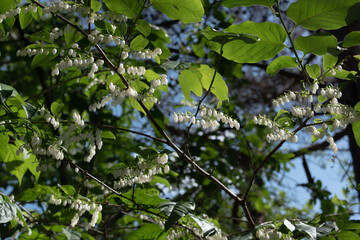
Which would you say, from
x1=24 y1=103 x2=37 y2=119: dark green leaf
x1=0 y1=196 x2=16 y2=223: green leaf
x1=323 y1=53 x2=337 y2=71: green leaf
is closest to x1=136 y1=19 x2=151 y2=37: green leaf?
x1=24 y1=103 x2=37 y2=119: dark green leaf

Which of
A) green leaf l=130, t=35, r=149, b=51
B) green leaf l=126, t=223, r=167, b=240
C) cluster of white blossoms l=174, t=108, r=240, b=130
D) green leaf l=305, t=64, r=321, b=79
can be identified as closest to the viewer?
green leaf l=305, t=64, r=321, b=79

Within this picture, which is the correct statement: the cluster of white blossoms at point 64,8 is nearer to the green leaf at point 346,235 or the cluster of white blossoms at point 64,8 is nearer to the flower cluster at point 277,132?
the flower cluster at point 277,132

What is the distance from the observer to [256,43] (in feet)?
4.25

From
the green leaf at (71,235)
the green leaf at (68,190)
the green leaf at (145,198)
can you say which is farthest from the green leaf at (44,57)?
the green leaf at (71,235)

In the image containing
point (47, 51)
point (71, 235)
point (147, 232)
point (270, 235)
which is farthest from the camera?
point (147, 232)

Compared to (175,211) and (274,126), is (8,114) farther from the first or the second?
(274,126)

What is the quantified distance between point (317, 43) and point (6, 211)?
51.1 inches

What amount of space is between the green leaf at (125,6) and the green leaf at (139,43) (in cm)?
12

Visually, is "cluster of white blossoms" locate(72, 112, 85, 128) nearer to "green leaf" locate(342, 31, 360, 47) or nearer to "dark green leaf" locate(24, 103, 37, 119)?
"dark green leaf" locate(24, 103, 37, 119)

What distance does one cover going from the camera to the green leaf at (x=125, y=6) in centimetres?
129

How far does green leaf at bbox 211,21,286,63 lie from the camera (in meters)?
1.21

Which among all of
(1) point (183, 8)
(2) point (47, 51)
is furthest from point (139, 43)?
(2) point (47, 51)

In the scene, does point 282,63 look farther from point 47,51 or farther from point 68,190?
point 68,190

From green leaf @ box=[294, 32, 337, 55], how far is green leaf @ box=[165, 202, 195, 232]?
712mm
